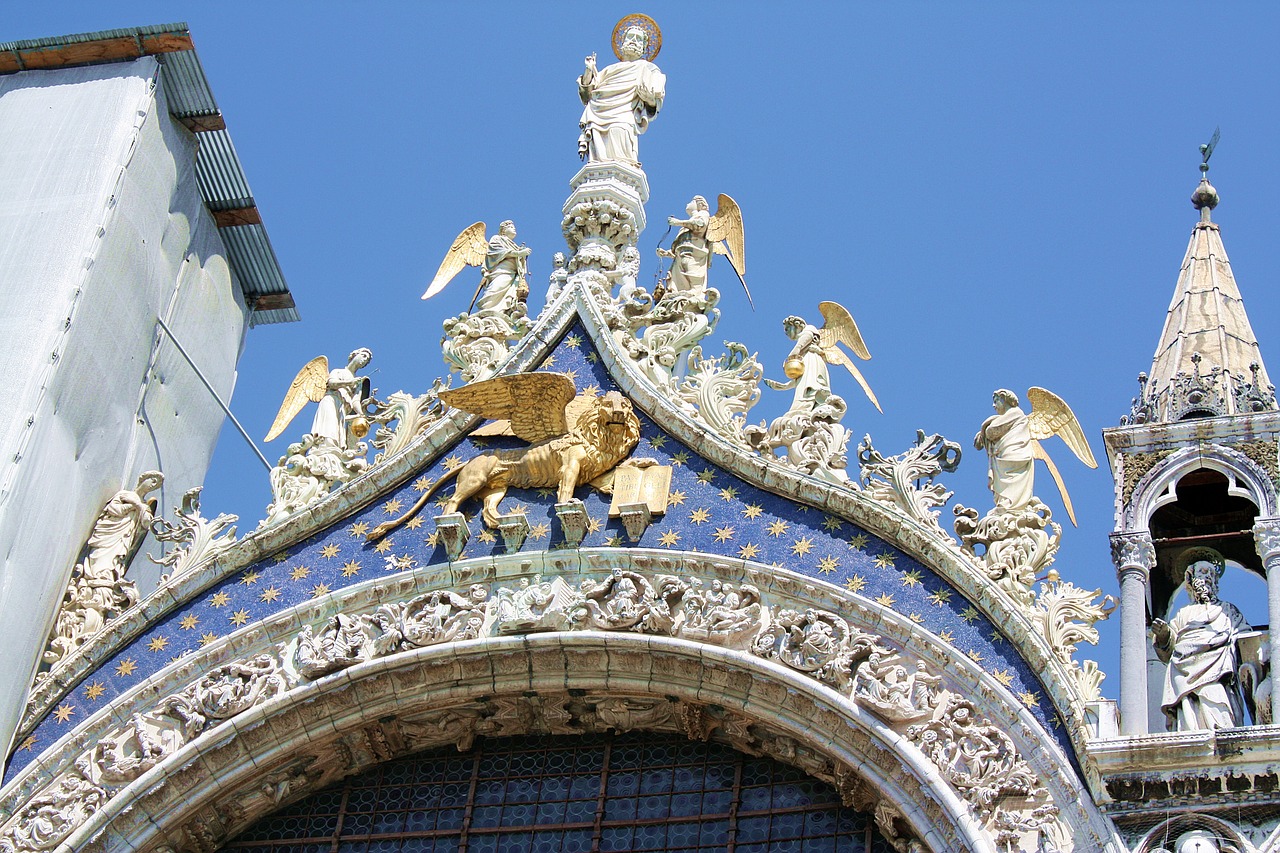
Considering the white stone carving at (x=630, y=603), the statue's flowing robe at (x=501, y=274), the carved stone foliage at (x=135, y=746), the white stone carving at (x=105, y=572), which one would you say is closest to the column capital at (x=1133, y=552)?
the white stone carving at (x=630, y=603)

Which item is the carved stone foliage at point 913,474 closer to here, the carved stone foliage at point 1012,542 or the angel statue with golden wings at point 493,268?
the carved stone foliage at point 1012,542

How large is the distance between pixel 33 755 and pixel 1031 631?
6.83 m

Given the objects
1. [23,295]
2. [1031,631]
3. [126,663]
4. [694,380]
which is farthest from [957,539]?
[23,295]

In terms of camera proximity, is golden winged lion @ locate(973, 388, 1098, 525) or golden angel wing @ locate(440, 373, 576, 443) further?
golden angel wing @ locate(440, 373, 576, 443)

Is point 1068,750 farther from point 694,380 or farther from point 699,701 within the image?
point 694,380

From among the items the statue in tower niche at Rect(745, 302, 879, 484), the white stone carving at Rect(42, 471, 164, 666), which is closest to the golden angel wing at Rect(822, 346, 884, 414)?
the statue in tower niche at Rect(745, 302, 879, 484)

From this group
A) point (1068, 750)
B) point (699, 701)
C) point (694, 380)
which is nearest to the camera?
point (1068, 750)

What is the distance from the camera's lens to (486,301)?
20.0m

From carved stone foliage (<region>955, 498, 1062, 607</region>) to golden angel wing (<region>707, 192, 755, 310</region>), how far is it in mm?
3811

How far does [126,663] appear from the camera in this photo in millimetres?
17828

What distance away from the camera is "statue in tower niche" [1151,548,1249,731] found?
15312 millimetres

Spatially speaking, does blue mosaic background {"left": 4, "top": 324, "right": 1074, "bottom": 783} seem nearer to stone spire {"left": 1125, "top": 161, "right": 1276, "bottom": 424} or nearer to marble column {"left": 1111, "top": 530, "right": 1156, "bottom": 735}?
marble column {"left": 1111, "top": 530, "right": 1156, "bottom": 735}

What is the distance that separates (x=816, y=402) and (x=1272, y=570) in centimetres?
373

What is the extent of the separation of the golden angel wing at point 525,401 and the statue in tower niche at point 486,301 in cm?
45
